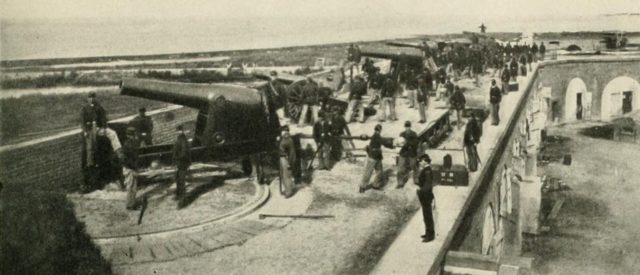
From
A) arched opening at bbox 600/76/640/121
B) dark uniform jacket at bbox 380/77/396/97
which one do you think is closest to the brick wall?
dark uniform jacket at bbox 380/77/396/97

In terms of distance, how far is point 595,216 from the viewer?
85.1ft

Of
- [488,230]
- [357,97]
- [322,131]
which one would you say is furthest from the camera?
[357,97]

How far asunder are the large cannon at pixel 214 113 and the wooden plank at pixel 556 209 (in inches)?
640

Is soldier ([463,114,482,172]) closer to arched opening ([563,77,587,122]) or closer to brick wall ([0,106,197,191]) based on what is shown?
brick wall ([0,106,197,191])

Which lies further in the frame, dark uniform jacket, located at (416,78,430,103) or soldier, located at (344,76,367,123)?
soldier, located at (344,76,367,123)

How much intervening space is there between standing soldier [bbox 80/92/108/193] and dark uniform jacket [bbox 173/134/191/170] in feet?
5.88

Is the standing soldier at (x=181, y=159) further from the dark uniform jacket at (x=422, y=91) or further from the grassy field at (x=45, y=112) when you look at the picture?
the dark uniform jacket at (x=422, y=91)

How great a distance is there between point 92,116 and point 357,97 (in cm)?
993

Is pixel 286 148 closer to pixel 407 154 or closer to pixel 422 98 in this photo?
pixel 407 154

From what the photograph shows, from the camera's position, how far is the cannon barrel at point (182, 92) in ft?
43.2

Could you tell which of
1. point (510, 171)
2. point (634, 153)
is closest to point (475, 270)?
point (510, 171)

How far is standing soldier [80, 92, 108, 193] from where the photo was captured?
12961 mm

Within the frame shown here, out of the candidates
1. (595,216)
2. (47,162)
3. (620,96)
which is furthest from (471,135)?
(620,96)

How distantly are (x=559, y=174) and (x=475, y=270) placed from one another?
23956mm
